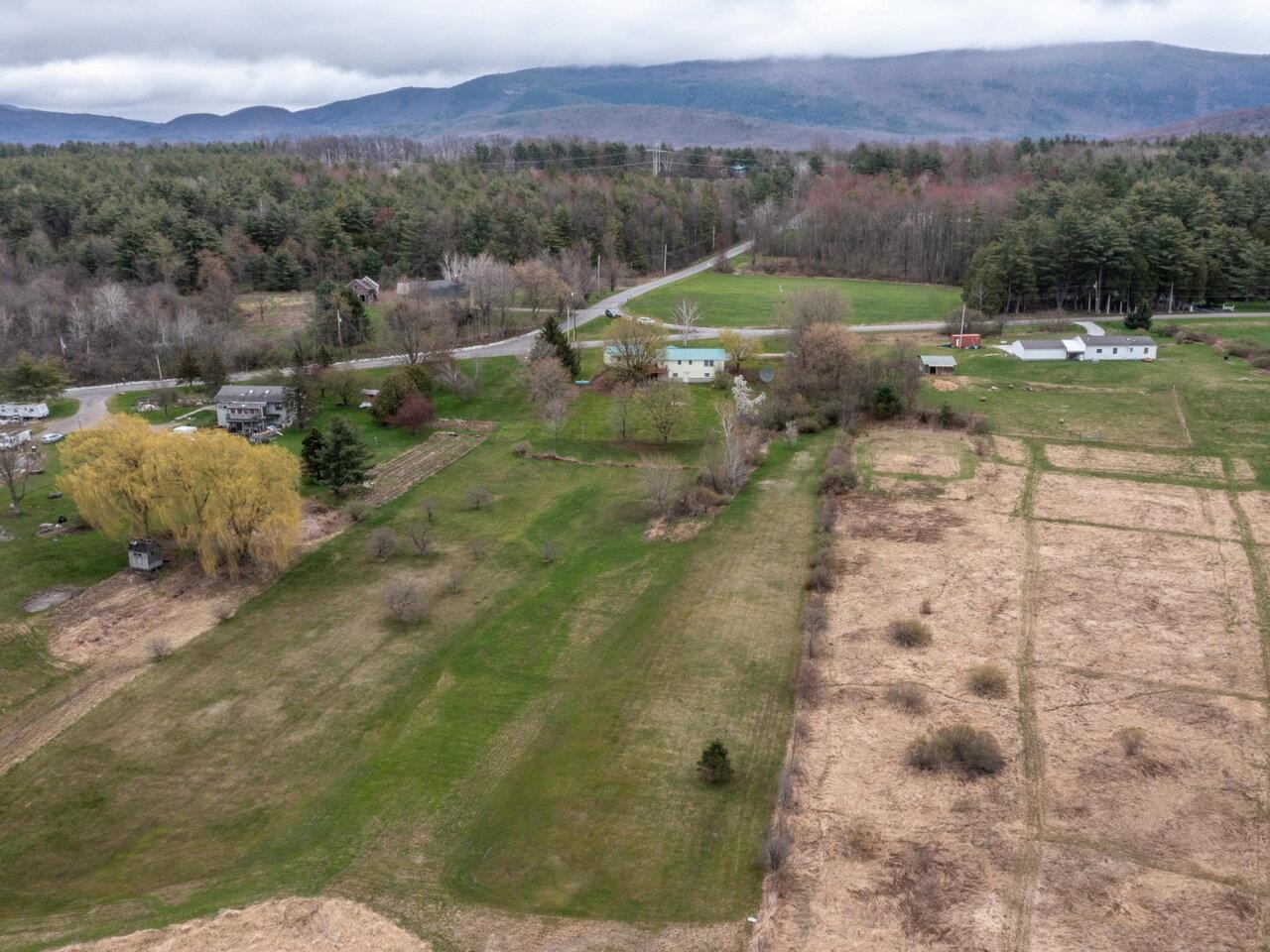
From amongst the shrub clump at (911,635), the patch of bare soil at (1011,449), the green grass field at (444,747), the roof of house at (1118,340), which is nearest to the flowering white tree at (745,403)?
the patch of bare soil at (1011,449)

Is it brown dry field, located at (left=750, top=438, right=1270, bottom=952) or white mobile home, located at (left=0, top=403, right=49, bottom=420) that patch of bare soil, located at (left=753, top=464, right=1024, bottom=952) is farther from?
white mobile home, located at (left=0, top=403, right=49, bottom=420)

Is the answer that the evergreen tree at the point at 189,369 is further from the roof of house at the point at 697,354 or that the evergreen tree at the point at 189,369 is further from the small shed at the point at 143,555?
the roof of house at the point at 697,354

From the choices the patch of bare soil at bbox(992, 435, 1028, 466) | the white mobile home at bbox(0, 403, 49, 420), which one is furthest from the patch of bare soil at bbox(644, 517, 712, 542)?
the white mobile home at bbox(0, 403, 49, 420)

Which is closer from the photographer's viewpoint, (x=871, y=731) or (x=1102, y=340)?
(x=871, y=731)

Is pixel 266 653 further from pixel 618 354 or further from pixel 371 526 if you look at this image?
pixel 618 354

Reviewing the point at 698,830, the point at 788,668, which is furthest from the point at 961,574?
the point at 698,830

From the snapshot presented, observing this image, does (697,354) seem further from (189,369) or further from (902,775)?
(902,775)

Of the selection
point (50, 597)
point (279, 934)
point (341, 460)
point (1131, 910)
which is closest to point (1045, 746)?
point (1131, 910)
